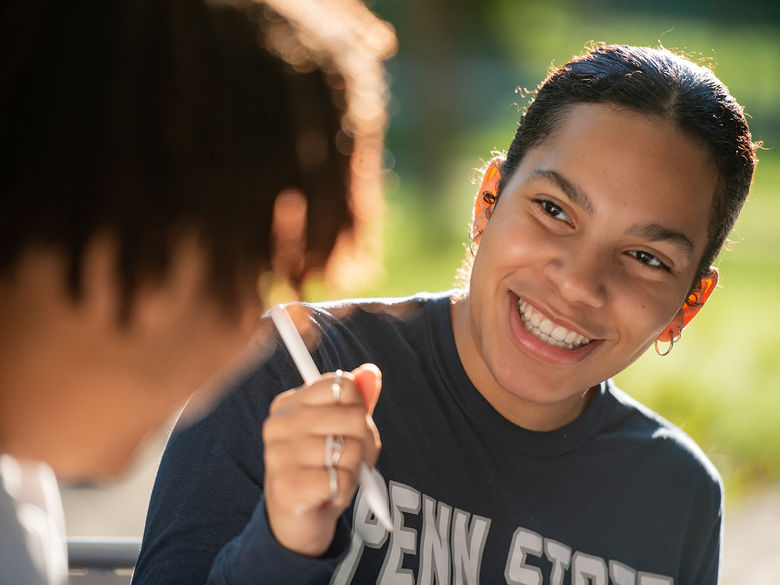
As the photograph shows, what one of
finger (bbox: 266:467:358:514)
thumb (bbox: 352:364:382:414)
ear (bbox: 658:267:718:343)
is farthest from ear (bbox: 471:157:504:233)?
finger (bbox: 266:467:358:514)

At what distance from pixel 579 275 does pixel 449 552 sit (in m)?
0.51

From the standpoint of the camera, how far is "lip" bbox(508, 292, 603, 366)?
1667mm

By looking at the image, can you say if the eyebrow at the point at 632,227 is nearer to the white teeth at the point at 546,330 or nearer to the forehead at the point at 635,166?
the forehead at the point at 635,166

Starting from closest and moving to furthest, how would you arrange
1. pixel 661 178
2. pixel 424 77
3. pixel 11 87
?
pixel 11 87, pixel 661 178, pixel 424 77

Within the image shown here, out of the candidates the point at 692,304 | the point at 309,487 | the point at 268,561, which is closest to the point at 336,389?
the point at 309,487

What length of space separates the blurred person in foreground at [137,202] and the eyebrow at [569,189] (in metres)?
0.67

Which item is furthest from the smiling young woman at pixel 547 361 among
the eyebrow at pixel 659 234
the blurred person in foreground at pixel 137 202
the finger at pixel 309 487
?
the blurred person in foreground at pixel 137 202

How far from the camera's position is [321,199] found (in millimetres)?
1073

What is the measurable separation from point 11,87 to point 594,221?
3.39 ft

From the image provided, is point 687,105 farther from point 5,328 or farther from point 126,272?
point 5,328

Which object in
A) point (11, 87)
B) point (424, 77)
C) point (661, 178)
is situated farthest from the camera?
point (424, 77)

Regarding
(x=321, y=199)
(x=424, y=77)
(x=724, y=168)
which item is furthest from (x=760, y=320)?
(x=321, y=199)

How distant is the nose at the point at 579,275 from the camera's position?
1.63 m

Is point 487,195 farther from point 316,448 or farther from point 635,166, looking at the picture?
point 316,448
